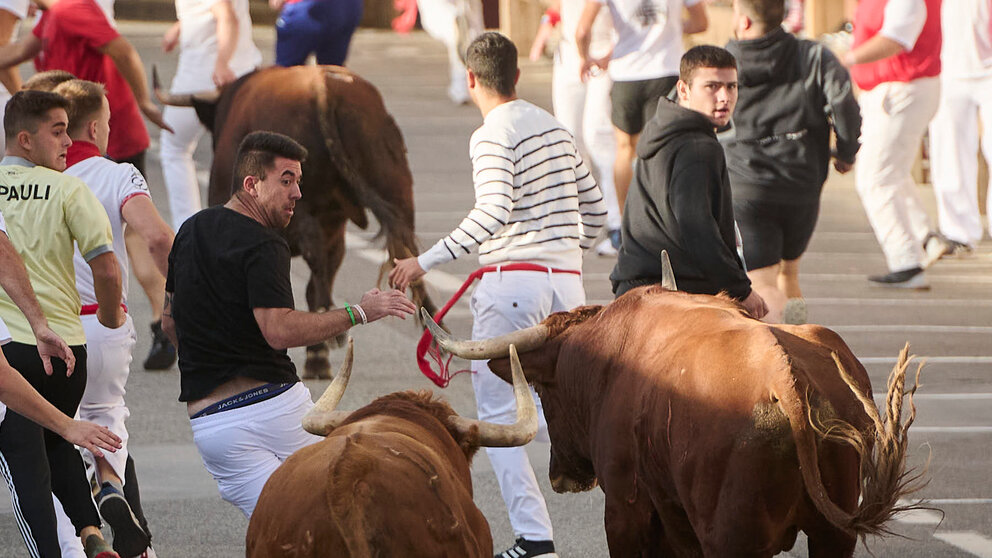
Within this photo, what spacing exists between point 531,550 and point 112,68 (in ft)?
17.5

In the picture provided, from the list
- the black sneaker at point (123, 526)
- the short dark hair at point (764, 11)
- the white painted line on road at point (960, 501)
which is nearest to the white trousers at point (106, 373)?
the black sneaker at point (123, 526)

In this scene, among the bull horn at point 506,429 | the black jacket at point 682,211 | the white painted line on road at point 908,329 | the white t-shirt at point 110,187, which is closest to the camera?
the bull horn at point 506,429

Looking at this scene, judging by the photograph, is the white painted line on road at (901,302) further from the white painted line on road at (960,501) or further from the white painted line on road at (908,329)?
the white painted line on road at (960,501)

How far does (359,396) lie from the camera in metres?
9.45

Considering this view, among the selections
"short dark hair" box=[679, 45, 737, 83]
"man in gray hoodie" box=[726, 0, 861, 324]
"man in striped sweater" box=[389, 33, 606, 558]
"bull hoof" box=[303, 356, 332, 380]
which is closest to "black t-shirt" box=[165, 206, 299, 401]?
"man in striped sweater" box=[389, 33, 606, 558]

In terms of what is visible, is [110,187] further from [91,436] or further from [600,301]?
[600,301]

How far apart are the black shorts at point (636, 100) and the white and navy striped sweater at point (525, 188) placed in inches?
198

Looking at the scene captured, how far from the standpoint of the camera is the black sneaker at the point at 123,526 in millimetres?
6219

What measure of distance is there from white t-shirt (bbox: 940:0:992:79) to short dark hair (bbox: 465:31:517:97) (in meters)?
7.15

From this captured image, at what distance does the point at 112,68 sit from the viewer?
34.4ft

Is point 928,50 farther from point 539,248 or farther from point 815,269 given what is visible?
point 539,248

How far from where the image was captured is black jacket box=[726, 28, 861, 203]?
935cm

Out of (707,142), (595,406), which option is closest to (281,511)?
(595,406)

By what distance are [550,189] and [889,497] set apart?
263 centimetres
